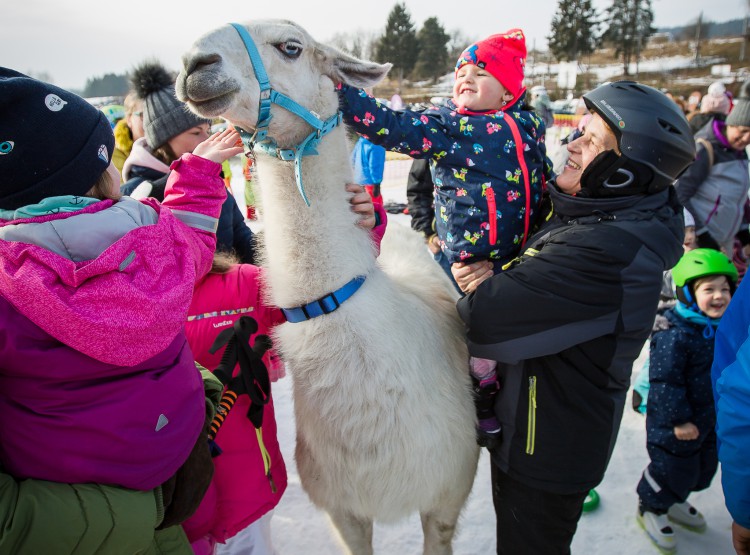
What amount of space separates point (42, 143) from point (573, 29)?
51.9 meters

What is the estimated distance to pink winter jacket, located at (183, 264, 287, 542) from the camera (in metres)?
1.63

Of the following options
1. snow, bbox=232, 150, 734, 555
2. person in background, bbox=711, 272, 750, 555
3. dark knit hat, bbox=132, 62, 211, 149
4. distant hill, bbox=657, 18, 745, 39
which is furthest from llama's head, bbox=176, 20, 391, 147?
distant hill, bbox=657, 18, 745, 39

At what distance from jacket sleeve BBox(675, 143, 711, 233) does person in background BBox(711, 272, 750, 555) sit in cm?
285

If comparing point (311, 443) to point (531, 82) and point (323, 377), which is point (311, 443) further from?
point (531, 82)

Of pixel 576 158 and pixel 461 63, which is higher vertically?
pixel 461 63

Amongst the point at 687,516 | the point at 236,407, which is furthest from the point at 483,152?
the point at 687,516

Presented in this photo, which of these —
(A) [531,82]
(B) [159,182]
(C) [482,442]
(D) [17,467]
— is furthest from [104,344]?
(A) [531,82]

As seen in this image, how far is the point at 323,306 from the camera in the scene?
1.47 metres

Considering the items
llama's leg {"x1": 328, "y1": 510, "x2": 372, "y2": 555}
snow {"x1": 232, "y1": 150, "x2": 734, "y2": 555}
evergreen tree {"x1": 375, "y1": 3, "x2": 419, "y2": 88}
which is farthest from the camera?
evergreen tree {"x1": 375, "y1": 3, "x2": 419, "y2": 88}

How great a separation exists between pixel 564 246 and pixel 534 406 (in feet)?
1.74

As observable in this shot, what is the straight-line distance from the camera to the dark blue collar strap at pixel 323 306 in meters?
1.47

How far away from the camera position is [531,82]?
38844 millimetres

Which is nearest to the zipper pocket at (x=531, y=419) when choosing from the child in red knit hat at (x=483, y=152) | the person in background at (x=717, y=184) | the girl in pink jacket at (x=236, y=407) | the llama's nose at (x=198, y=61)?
the child in red knit hat at (x=483, y=152)

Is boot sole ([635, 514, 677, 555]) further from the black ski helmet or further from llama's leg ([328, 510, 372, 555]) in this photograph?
the black ski helmet
